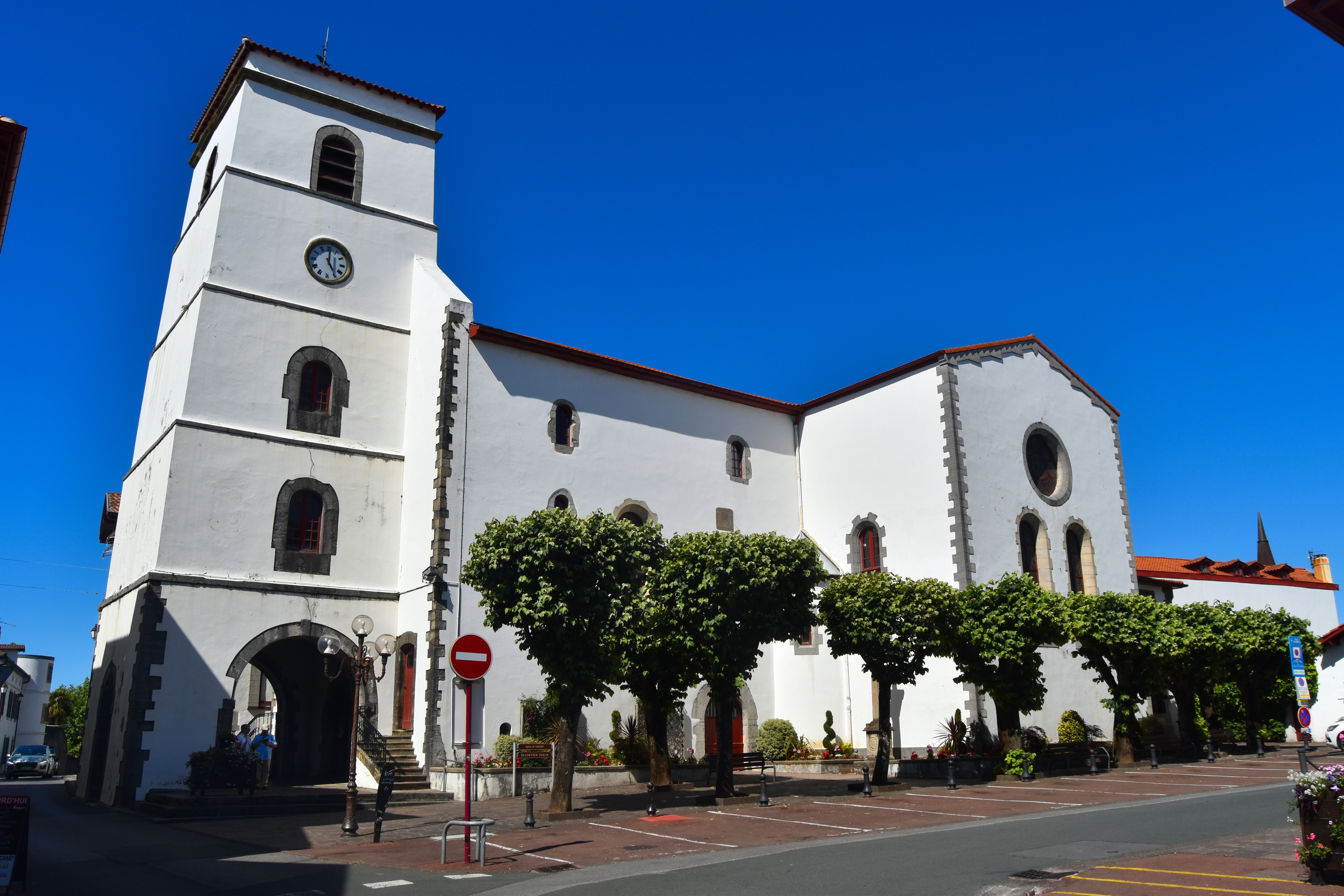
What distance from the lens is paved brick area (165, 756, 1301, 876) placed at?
508 inches

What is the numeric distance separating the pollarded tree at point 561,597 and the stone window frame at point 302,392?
29.3 feet

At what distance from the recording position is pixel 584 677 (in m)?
17.6

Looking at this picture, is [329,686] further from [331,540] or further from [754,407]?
[754,407]

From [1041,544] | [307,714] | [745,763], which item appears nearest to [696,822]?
[745,763]

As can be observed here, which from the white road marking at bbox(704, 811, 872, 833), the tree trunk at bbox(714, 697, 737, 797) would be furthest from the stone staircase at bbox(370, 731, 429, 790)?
the white road marking at bbox(704, 811, 872, 833)

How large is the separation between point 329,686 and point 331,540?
6044 millimetres

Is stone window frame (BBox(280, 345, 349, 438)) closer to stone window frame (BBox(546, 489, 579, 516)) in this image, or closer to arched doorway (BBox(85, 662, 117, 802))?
stone window frame (BBox(546, 489, 579, 516))

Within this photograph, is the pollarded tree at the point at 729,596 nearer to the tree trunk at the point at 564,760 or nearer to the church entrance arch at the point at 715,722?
the tree trunk at the point at 564,760

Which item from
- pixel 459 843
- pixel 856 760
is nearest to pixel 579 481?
pixel 856 760

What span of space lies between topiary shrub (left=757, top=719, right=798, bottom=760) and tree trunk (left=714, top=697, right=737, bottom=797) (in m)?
6.77

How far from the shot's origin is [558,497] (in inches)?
1015

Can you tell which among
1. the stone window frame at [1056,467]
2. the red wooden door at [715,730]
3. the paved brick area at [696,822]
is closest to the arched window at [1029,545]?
the stone window frame at [1056,467]

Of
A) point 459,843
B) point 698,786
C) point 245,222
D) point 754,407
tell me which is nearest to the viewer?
point 459,843

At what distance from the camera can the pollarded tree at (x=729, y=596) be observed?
19.5 m
